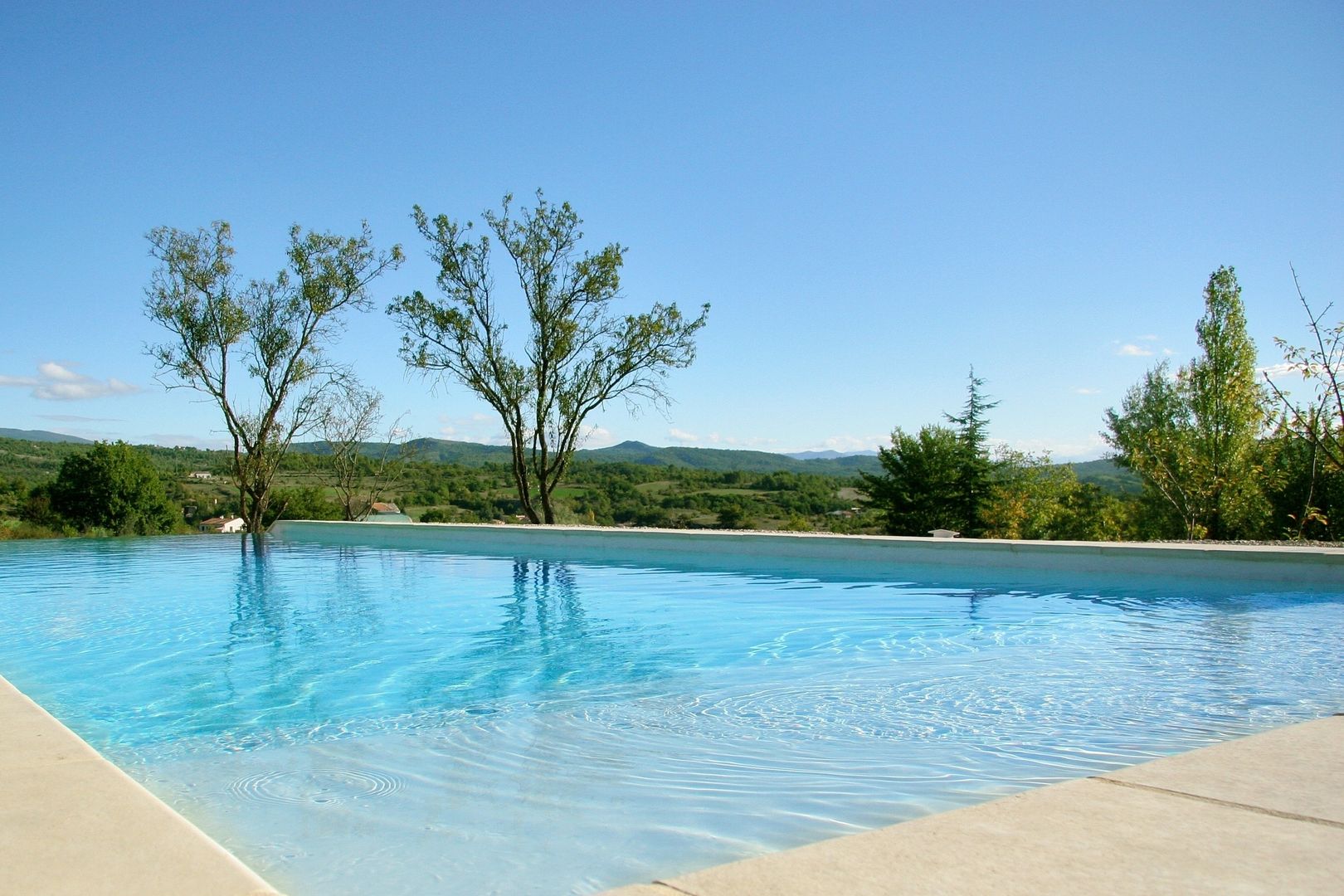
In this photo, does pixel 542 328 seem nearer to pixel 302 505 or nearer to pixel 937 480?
pixel 302 505

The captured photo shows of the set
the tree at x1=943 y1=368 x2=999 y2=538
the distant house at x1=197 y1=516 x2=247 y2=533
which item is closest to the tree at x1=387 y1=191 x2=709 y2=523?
the distant house at x1=197 y1=516 x2=247 y2=533

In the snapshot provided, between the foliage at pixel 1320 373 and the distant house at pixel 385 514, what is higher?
the foliage at pixel 1320 373

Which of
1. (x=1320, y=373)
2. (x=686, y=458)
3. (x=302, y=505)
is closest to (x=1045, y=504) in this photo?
(x=686, y=458)

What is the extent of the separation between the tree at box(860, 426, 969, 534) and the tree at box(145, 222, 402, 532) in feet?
53.0

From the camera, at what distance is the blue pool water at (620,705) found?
2414 mm

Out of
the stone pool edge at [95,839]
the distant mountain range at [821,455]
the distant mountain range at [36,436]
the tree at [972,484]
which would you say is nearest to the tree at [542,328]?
the tree at [972,484]

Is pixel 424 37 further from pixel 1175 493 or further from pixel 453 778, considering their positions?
pixel 1175 493

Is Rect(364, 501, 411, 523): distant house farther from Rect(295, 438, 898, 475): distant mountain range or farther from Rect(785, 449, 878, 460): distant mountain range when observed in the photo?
Rect(785, 449, 878, 460): distant mountain range

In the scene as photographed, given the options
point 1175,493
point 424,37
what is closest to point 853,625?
point 424,37

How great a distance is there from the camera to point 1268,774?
1867 millimetres

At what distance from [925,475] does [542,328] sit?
14476 mm

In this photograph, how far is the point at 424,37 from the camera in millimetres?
11531

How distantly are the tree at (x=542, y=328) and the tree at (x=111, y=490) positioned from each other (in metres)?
11.2

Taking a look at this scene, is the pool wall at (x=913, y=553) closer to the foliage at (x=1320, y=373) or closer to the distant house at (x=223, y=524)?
the foliage at (x=1320, y=373)
